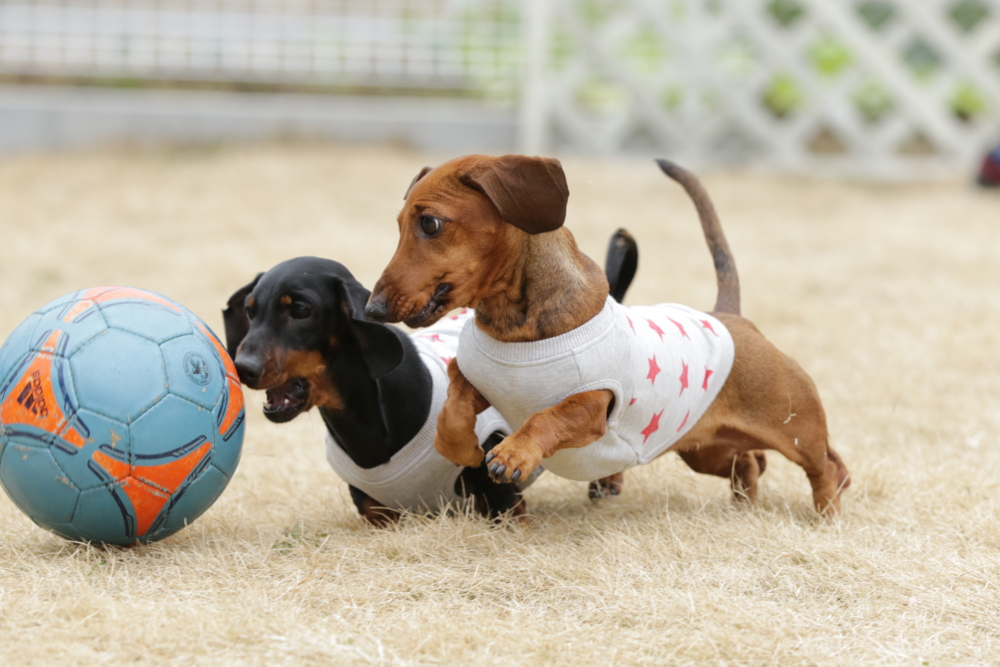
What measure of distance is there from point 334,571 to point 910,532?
172 centimetres

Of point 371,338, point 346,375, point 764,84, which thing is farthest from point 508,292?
point 764,84

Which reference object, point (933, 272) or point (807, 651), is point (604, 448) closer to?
point (807, 651)

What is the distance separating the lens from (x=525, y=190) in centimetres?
266

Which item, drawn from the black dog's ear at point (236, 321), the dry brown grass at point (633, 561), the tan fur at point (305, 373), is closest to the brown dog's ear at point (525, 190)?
the tan fur at point (305, 373)

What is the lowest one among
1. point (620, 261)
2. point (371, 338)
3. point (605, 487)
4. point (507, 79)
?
point (605, 487)

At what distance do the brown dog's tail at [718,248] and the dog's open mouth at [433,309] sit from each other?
4.27 ft

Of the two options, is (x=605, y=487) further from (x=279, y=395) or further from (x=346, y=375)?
(x=279, y=395)

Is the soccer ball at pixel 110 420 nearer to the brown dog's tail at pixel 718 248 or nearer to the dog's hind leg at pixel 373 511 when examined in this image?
the dog's hind leg at pixel 373 511

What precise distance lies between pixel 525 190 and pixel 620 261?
1121 millimetres

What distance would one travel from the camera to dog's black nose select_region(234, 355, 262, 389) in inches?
117

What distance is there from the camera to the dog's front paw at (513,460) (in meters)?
2.58

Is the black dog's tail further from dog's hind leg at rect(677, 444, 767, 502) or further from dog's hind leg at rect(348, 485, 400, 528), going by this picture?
dog's hind leg at rect(348, 485, 400, 528)

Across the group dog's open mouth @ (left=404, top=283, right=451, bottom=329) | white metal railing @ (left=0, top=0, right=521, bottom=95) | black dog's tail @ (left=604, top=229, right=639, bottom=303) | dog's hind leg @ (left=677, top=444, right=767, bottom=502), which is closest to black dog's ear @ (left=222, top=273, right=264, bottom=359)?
dog's open mouth @ (left=404, top=283, right=451, bottom=329)

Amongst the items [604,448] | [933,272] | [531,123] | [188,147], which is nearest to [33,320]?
[604,448]
